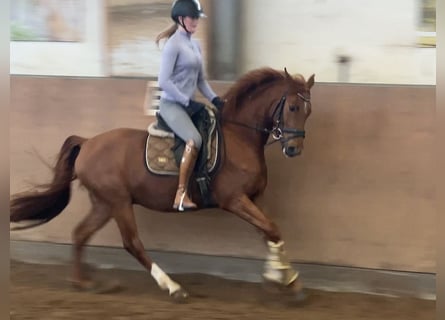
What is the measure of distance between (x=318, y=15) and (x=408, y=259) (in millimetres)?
2084

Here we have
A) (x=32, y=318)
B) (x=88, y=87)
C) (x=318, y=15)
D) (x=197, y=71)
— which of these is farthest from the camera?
(x=88, y=87)

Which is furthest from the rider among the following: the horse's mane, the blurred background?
the blurred background

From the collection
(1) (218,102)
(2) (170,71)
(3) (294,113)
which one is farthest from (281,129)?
(2) (170,71)

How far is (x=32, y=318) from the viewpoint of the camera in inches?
236

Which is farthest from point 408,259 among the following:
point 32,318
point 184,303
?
point 32,318

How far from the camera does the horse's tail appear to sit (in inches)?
265

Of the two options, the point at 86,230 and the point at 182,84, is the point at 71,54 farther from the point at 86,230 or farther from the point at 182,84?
the point at 86,230

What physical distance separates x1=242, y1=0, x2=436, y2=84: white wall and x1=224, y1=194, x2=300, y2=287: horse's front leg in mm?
A: 1355

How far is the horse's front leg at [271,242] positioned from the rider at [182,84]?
1.28 feet

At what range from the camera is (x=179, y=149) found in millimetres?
6238

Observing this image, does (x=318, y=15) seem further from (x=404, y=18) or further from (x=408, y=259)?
(x=408, y=259)

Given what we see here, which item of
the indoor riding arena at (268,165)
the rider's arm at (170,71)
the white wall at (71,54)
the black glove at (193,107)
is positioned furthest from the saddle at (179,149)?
the white wall at (71,54)

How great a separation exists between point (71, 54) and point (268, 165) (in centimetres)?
212

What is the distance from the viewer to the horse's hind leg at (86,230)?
6555 mm
